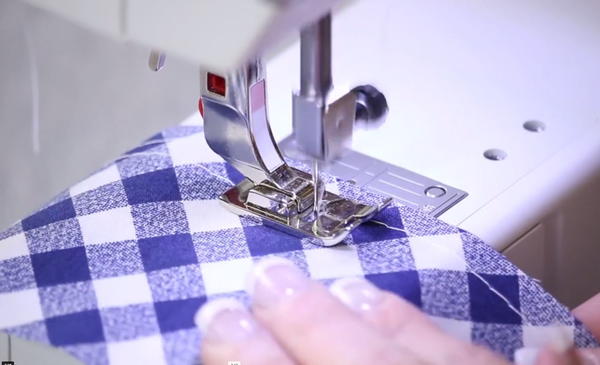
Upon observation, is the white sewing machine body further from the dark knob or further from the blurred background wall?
the blurred background wall

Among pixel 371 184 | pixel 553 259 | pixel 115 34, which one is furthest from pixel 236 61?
pixel 553 259

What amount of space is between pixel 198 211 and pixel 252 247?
0.23 feet

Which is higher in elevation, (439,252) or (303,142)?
(303,142)

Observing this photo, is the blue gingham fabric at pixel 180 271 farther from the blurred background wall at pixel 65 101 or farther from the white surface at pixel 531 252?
the blurred background wall at pixel 65 101

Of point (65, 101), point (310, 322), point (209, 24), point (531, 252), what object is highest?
point (209, 24)

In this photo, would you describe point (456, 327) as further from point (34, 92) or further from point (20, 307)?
point (34, 92)

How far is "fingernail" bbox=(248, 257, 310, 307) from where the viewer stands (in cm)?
79

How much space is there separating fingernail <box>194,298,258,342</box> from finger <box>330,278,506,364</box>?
73 millimetres

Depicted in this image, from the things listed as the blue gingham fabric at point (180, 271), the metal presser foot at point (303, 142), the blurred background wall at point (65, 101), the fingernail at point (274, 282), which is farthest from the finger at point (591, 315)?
the blurred background wall at point (65, 101)

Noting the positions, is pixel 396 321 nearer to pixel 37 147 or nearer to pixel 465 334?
pixel 465 334

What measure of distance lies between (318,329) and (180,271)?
0.48 feet

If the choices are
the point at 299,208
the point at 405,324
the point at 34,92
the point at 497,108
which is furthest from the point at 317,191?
the point at 34,92

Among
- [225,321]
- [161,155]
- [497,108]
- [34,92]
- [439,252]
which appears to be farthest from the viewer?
[34,92]

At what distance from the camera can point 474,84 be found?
117cm
